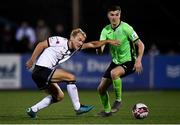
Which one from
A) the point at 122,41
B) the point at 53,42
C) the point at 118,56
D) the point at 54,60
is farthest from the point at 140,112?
the point at 53,42

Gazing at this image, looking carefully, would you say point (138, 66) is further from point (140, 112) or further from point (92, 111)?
point (92, 111)

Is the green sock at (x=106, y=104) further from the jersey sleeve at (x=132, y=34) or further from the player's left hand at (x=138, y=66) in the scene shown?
the jersey sleeve at (x=132, y=34)

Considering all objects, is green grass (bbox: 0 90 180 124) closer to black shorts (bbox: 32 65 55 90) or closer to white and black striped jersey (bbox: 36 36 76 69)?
black shorts (bbox: 32 65 55 90)

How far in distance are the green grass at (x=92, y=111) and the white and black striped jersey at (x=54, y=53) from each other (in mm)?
1043

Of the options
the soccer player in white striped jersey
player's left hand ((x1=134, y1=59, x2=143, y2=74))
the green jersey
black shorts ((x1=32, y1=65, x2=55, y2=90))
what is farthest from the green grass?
the green jersey

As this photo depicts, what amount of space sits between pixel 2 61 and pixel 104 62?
348 cm

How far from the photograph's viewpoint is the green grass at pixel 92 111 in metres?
13.4

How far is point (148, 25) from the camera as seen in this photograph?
2923 cm

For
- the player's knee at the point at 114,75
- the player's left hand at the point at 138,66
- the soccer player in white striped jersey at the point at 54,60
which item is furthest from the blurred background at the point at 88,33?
the soccer player in white striped jersey at the point at 54,60

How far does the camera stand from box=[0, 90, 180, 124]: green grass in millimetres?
13359

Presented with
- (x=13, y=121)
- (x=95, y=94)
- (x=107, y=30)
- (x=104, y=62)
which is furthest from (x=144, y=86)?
(x=13, y=121)

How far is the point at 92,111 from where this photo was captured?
15.8 m

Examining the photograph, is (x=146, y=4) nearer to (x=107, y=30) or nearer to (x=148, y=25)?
(x=148, y=25)

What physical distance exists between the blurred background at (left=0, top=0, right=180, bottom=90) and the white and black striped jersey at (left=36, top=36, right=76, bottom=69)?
36.8ft
